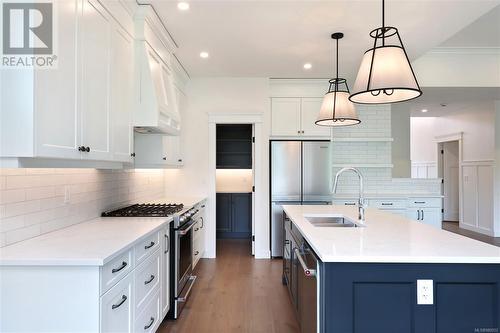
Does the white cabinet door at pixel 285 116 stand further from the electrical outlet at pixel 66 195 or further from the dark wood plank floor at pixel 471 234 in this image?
the dark wood plank floor at pixel 471 234

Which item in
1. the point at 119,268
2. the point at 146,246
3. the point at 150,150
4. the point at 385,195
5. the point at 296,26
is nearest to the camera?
the point at 119,268

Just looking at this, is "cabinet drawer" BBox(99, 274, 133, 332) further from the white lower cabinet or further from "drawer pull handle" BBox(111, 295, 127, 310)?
the white lower cabinet

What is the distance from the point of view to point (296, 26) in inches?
121

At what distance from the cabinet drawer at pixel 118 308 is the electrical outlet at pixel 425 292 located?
1646 mm

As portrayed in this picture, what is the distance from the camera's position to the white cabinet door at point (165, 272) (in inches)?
99.8

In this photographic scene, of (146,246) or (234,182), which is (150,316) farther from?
→ (234,182)

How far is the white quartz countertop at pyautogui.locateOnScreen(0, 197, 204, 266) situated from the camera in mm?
1462

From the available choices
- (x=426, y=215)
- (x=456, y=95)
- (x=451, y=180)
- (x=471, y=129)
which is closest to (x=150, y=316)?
(x=426, y=215)

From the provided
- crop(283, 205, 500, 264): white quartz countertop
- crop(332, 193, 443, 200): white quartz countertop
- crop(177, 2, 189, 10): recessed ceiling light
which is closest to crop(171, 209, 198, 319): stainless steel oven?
crop(283, 205, 500, 264): white quartz countertop

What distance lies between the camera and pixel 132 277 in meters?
1.90

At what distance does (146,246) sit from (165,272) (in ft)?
1.96

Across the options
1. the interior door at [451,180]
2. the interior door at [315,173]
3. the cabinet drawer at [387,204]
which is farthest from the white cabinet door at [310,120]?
the interior door at [451,180]

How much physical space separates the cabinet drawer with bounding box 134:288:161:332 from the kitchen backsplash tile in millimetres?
846

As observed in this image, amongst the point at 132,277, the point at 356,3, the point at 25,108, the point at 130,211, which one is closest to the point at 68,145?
Answer: the point at 25,108
